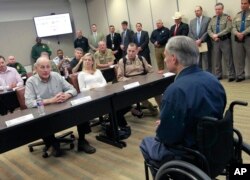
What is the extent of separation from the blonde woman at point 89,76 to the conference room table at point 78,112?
0.33 metres

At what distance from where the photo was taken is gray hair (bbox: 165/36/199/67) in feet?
5.62

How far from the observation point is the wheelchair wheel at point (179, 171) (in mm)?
1495

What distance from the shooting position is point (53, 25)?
9617 mm

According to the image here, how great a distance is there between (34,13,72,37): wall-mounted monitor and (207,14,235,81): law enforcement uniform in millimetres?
5262

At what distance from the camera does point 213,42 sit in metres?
6.43

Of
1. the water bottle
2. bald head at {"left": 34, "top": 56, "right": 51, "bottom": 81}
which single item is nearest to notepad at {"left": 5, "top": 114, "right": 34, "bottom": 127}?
the water bottle

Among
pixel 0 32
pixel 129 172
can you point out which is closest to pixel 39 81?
pixel 129 172

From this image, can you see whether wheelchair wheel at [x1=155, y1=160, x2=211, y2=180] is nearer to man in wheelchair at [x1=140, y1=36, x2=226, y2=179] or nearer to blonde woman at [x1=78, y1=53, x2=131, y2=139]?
man in wheelchair at [x1=140, y1=36, x2=226, y2=179]

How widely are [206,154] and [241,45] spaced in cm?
495

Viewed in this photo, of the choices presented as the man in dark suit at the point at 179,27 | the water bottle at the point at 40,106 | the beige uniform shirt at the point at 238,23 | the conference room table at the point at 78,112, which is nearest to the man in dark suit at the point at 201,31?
the man in dark suit at the point at 179,27

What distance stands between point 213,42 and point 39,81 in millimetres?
4370

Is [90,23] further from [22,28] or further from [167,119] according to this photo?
[167,119]

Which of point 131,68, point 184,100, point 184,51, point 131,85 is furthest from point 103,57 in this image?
point 184,100

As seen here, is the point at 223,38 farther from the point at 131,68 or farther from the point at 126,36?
the point at 126,36
